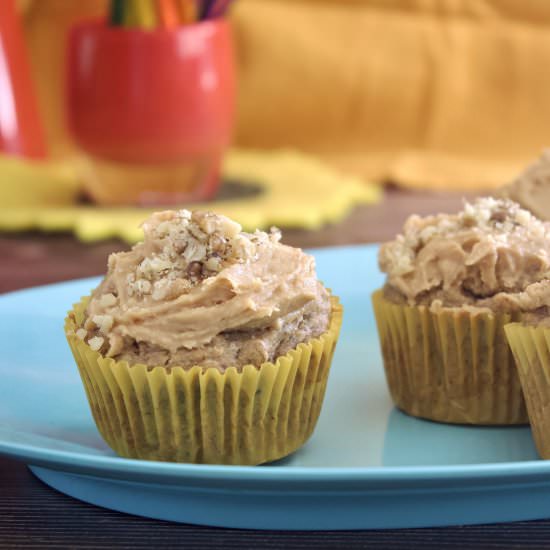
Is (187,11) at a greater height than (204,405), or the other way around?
(204,405)

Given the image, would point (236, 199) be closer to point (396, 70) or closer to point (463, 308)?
point (396, 70)

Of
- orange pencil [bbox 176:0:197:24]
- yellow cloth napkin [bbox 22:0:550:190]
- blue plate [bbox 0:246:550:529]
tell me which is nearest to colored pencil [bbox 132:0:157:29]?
orange pencil [bbox 176:0:197:24]

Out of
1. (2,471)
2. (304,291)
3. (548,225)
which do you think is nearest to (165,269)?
(304,291)

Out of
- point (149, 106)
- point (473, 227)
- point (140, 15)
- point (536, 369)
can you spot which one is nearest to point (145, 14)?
point (140, 15)

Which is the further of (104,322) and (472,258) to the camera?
(472,258)

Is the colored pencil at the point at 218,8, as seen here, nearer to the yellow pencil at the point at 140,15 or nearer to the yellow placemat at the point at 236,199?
the yellow pencil at the point at 140,15

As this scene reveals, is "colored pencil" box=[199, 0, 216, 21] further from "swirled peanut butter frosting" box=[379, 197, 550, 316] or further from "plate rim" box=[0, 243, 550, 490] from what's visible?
"plate rim" box=[0, 243, 550, 490]

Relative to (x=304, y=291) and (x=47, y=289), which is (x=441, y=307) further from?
(x=47, y=289)
